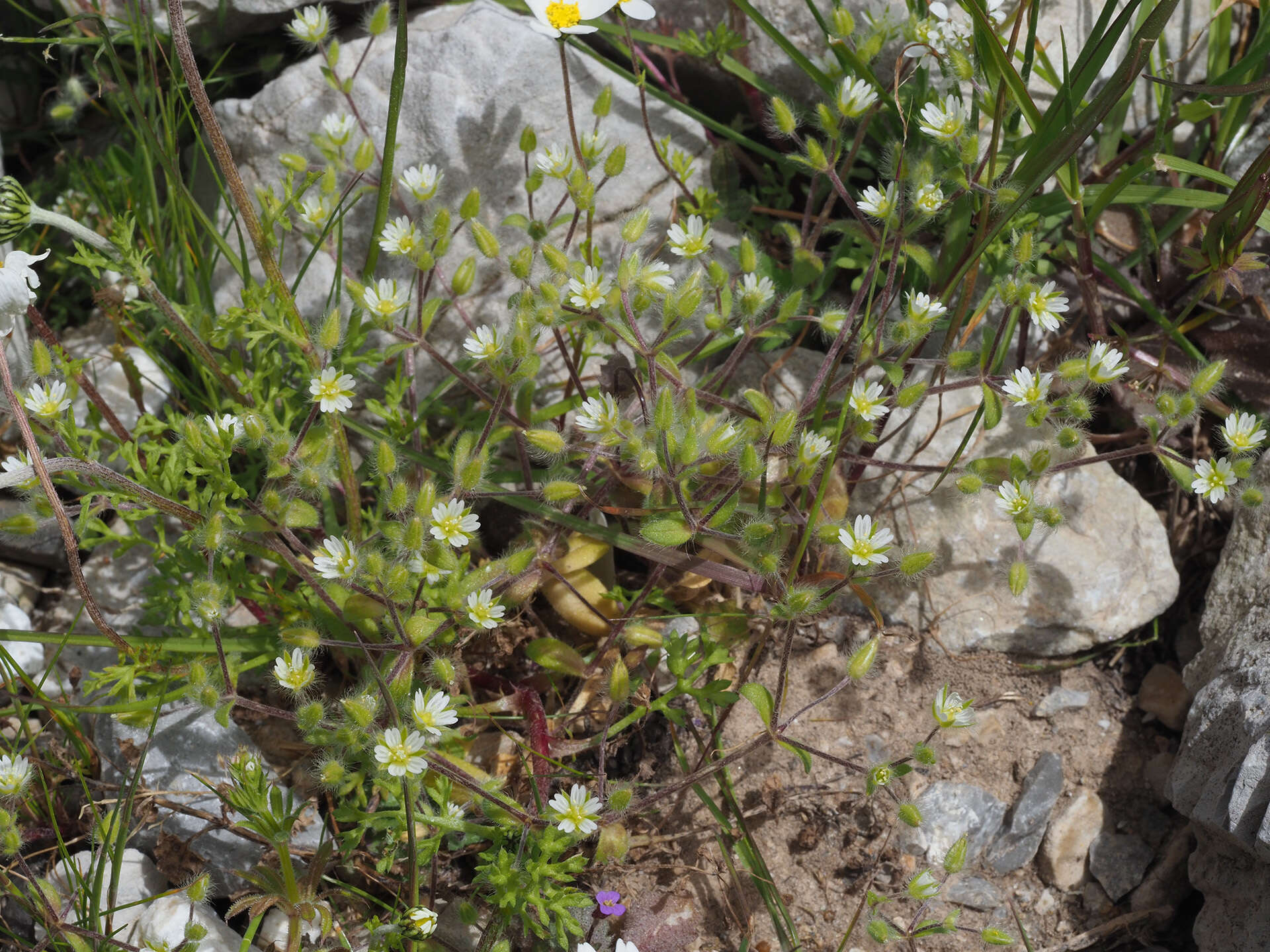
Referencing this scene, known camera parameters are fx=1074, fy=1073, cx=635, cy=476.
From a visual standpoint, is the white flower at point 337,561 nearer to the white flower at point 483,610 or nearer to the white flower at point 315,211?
the white flower at point 483,610

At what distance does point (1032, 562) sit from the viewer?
2.98 meters

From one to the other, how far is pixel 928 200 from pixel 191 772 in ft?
7.42

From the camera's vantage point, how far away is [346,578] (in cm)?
237

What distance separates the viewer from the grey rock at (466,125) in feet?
10.8

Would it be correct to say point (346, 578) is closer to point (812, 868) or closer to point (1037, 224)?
point (812, 868)

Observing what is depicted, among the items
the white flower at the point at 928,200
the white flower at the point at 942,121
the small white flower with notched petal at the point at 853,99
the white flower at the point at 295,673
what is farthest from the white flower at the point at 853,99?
the white flower at the point at 295,673

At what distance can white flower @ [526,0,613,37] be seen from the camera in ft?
8.95

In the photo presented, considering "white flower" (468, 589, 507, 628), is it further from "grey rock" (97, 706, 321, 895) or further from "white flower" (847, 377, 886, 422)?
"white flower" (847, 377, 886, 422)

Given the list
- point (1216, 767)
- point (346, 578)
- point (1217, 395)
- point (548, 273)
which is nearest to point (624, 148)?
point (548, 273)

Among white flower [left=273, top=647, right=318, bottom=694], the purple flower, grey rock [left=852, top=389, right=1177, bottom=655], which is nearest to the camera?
white flower [left=273, top=647, right=318, bottom=694]

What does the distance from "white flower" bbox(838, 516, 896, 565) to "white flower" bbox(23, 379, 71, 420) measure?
70.2 inches

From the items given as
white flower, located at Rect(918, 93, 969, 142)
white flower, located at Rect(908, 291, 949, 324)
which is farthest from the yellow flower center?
white flower, located at Rect(908, 291, 949, 324)

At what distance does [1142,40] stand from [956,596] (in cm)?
147

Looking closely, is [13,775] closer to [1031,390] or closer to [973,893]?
[973,893]
